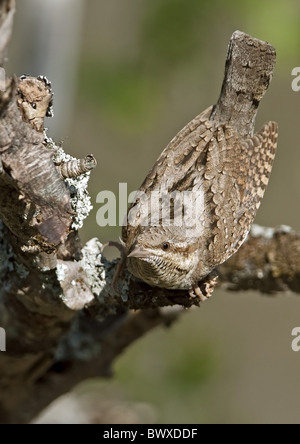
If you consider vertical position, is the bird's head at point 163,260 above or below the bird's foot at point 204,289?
above

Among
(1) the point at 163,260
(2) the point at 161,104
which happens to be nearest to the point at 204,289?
(1) the point at 163,260

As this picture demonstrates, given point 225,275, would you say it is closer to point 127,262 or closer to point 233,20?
point 127,262

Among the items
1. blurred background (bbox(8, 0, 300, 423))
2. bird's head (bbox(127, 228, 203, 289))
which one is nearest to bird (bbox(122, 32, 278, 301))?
bird's head (bbox(127, 228, 203, 289))

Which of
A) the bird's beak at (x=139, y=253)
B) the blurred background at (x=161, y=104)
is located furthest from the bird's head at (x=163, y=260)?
the blurred background at (x=161, y=104)

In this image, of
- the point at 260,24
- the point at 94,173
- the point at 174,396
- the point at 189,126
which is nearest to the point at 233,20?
the point at 260,24

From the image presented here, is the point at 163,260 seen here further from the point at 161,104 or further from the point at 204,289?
the point at 161,104

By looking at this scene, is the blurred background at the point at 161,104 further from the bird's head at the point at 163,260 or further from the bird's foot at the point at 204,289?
the bird's foot at the point at 204,289

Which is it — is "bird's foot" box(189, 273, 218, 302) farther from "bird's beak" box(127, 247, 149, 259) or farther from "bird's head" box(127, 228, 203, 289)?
"bird's beak" box(127, 247, 149, 259)
